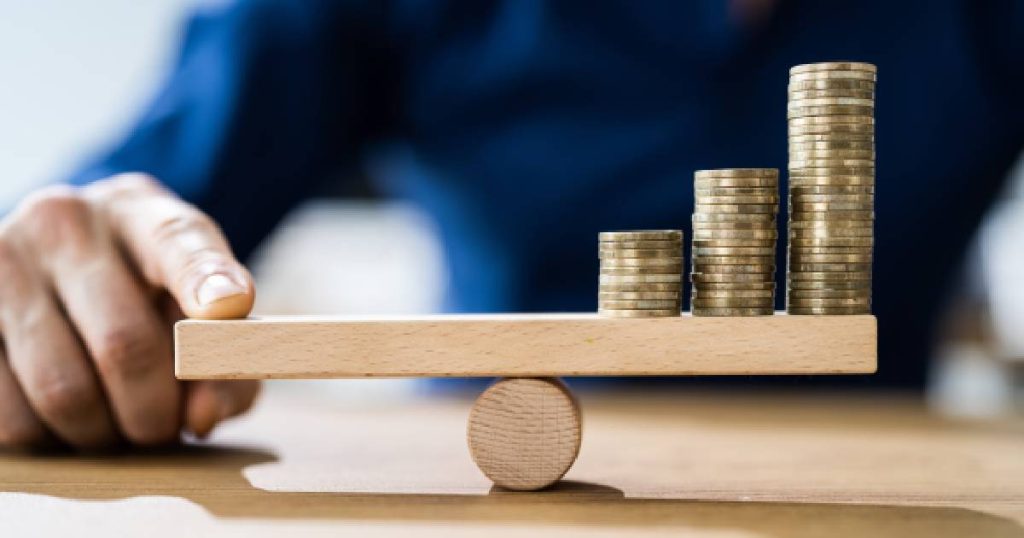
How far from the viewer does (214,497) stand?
1055 millimetres

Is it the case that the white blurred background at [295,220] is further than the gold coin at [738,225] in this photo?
Yes

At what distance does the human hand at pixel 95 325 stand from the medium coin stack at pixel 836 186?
27.4 inches

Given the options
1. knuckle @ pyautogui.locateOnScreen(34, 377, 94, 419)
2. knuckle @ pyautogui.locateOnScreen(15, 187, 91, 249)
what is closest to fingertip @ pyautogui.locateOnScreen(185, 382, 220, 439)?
knuckle @ pyautogui.locateOnScreen(34, 377, 94, 419)

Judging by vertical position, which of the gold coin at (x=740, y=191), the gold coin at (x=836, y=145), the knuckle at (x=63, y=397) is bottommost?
the knuckle at (x=63, y=397)

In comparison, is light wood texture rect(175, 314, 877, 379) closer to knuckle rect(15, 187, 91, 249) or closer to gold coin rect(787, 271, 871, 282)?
gold coin rect(787, 271, 871, 282)

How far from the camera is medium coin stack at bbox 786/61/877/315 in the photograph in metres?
1.09

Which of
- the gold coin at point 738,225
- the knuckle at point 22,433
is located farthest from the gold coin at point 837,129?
the knuckle at point 22,433

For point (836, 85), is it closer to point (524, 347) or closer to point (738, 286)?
point (738, 286)

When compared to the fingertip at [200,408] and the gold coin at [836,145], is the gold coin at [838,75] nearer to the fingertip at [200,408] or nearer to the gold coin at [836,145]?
the gold coin at [836,145]

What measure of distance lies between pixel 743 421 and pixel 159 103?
1.56 m

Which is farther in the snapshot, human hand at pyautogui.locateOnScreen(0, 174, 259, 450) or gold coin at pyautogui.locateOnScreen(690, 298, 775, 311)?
human hand at pyautogui.locateOnScreen(0, 174, 259, 450)

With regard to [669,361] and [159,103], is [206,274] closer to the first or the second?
[669,361]

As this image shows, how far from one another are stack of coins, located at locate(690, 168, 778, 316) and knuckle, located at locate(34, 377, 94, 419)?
0.78 meters

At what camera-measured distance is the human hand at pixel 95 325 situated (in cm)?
134
